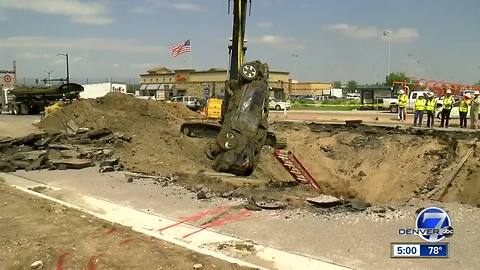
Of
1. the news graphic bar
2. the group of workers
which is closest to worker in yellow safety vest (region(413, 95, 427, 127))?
the group of workers

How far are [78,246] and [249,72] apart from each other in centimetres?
755

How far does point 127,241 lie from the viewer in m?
7.16

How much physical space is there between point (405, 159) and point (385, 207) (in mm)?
7794

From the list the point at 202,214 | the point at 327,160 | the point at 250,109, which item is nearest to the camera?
the point at 202,214

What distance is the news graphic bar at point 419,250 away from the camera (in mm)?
6383

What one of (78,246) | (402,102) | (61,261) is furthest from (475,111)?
(61,261)

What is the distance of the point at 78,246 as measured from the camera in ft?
22.7

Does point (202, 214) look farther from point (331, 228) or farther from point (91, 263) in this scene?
point (91, 263)

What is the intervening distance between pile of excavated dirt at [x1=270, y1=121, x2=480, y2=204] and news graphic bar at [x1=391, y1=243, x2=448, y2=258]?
4.61 metres

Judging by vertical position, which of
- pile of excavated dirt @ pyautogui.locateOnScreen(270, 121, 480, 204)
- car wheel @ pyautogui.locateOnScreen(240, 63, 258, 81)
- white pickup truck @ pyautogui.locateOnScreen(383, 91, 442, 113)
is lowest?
pile of excavated dirt @ pyautogui.locateOnScreen(270, 121, 480, 204)

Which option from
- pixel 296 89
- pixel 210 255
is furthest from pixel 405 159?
pixel 296 89

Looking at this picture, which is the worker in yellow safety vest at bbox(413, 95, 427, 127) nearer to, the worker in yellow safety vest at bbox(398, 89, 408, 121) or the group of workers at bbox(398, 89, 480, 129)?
the group of workers at bbox(398, 89, 480, 129)

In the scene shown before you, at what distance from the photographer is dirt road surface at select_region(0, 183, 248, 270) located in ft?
20.5

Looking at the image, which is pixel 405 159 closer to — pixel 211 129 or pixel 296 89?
pixel 211 129
